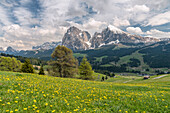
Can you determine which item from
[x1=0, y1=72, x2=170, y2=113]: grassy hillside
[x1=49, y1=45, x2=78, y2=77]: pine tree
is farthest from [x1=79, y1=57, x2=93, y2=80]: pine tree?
[x1=0, y1=72, x2=170, y2=113]: grassy hillside

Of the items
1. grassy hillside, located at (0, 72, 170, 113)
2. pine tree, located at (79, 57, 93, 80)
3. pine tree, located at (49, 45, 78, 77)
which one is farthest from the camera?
pine tree, located at (79, 57, 93, 80)

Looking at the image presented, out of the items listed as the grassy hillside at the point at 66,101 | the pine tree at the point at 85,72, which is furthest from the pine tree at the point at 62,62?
the grassy hillside at the point at 66,101

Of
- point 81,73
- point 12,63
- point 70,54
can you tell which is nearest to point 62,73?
point 70,54

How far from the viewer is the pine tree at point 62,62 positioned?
139 ft

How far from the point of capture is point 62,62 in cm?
4225

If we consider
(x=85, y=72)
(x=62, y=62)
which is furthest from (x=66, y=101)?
(x=85, y=72)

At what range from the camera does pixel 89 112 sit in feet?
23.1

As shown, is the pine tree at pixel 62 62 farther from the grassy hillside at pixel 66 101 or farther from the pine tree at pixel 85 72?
the grassy hillside at pixel 66 101

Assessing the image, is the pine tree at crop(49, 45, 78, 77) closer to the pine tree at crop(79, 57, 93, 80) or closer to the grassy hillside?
the pine tree at crop(79, 57, 93, 80)

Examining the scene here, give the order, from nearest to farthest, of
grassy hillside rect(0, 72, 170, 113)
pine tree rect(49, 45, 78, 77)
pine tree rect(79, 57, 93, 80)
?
grassy hillside rect(0, 72, 170, 113) → pine tree rect(49, 45, 78, 77) → pine tree rect(79, 57, 93, 80)

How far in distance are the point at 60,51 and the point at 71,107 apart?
36.6 metres

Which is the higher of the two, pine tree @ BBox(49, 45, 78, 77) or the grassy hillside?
pine tree @ BBox(49, 45, 78, 77)

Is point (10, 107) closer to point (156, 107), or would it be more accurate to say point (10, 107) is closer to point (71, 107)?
point (71, 107)

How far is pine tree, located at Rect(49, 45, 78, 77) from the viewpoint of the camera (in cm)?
4240
